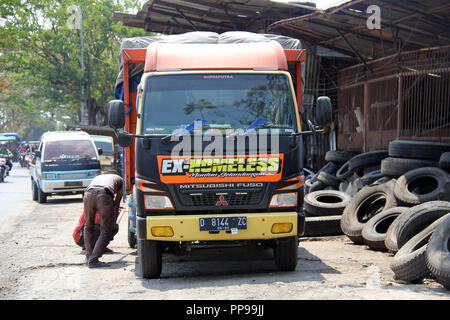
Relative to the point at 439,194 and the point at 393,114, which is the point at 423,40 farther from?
the point at 439,194

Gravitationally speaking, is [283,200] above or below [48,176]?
above

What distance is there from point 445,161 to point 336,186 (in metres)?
3.88

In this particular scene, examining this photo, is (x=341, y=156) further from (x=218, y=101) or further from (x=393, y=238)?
(x=218, y=101)

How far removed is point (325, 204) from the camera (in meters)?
10.5

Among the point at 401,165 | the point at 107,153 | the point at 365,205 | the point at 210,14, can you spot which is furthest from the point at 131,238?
the point at 107,153

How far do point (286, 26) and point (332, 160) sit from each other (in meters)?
3.79

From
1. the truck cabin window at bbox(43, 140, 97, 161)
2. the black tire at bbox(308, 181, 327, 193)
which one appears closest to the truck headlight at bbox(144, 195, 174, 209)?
the black tire at bbox(308, 181, 327, 193)

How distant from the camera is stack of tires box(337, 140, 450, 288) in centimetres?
594

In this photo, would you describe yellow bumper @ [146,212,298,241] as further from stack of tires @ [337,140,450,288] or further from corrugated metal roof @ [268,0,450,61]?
corrugated metal roof @ [268,0,450,61]

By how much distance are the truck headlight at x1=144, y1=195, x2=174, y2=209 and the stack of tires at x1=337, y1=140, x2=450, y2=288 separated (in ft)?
8.39

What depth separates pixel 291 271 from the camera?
695 centimetres

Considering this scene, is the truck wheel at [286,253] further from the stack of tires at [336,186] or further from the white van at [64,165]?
the white van at [64,165]
